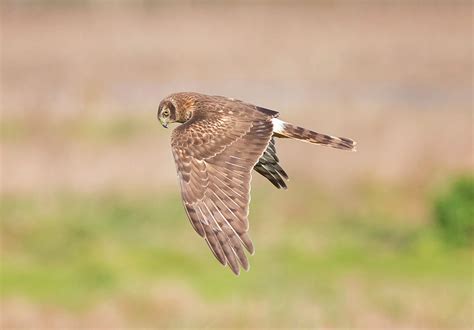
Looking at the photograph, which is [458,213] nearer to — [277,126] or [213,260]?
[213,260]

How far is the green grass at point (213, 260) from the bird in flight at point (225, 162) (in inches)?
309

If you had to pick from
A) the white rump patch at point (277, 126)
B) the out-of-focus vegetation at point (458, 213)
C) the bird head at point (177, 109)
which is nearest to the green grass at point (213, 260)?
the out-of-focus vegetation at point (458, 213)

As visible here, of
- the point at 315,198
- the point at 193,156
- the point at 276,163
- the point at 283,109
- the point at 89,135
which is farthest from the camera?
the point at 283,109

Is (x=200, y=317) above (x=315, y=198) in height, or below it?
below

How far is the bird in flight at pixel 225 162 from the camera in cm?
694

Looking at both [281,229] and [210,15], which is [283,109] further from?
[210,15]

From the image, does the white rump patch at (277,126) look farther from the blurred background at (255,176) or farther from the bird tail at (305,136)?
the blurred background at (255,176)

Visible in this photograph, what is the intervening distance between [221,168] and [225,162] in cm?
5

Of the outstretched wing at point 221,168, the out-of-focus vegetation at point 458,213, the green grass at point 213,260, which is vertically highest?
the outstretched wing at point 221,168

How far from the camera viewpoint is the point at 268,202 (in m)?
19.7

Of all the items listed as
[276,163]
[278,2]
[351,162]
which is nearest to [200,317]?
[351,162]

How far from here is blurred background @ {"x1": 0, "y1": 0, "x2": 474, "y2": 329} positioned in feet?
53.6

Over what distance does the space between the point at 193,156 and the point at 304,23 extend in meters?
24.5

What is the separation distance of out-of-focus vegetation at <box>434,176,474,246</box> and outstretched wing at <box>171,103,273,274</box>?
11.2 metres
